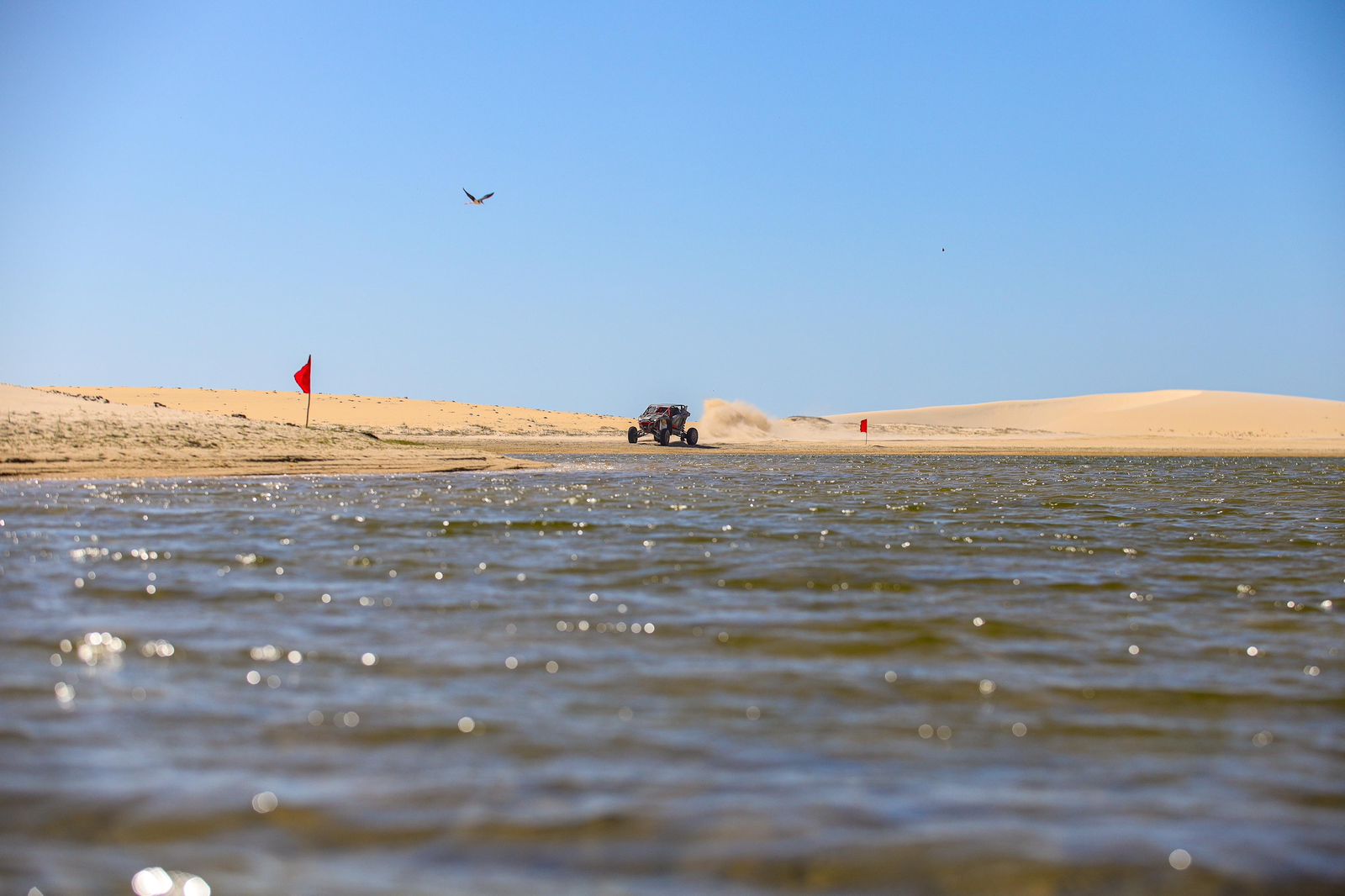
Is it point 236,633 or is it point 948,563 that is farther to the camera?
point 948,563

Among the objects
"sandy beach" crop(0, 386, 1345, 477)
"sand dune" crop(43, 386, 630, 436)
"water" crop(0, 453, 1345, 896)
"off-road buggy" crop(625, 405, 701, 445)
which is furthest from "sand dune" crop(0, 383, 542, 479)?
"sand dune" crop(43, 386, 630, 436)

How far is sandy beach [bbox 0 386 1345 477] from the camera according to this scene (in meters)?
20.9

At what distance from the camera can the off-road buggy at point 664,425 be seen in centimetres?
4291

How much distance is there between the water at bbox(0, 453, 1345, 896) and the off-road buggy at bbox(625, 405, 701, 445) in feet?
108

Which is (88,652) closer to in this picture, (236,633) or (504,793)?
(236,633)

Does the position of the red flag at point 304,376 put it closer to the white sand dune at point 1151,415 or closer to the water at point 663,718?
the water at point 663,718

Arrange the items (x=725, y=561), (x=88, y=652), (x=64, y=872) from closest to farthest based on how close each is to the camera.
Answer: (x=64, y=872) → (x=88, y=652) → (x=725, y=561)

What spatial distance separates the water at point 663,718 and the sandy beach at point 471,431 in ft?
39.4

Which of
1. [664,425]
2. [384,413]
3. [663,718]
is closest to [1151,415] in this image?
[384,413]

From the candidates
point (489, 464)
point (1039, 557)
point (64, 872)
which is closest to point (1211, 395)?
point (489, 464)

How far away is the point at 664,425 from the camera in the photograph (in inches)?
1693

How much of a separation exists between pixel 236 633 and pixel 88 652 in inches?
26.9

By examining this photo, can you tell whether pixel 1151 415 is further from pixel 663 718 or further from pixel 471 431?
pixel 663 718

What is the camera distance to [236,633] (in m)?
5.73
